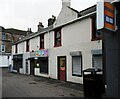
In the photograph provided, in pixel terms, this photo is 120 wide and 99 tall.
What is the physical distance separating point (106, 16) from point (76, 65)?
784 centimetres

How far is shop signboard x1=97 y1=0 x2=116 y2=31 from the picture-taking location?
7.94 meters

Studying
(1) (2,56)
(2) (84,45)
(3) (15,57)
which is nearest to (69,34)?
(2) (84,45)

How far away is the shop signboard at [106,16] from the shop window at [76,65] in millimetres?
6846

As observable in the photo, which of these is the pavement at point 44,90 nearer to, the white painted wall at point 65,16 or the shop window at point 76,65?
the shop window at point 76,65

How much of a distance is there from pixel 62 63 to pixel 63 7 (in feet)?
17.7

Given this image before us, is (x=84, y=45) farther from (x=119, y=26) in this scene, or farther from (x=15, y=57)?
(x=15, y=57)

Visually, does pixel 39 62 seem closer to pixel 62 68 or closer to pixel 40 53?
pixel 40 53

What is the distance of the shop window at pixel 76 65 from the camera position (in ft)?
48.8

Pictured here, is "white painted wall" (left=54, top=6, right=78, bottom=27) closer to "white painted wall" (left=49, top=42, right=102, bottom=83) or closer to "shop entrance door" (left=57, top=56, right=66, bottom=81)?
"white painted wall" (left=49, top=42, right=102, bottom=83)

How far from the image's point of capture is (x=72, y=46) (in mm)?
15898

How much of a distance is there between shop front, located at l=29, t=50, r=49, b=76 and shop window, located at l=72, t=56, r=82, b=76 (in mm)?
5127

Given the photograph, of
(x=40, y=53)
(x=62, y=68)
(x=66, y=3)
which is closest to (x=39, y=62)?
(x=40, y=53)

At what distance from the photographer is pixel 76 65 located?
1534 centimetres

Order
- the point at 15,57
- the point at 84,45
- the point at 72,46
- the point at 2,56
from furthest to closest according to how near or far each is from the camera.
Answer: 1. the point at 2,56
2. the point at 15,57
3. the point at 72,46
4. the point at 84,45
